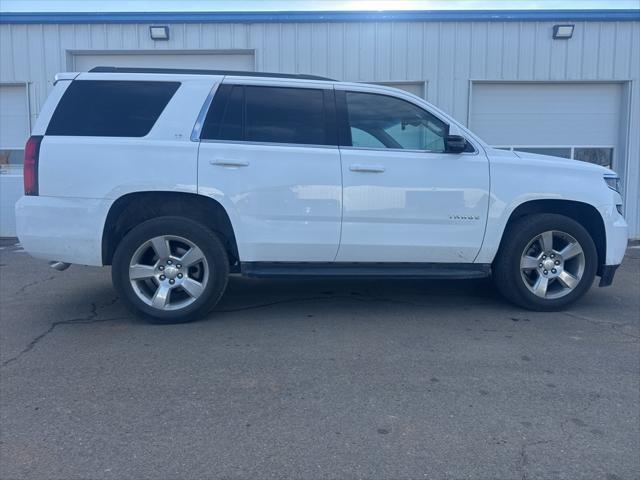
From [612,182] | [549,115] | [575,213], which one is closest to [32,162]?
[575,213]

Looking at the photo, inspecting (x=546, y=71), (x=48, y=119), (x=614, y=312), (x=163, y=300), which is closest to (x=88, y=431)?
(x=163, y=300)

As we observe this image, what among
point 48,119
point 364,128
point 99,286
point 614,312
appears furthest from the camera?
point 99,286

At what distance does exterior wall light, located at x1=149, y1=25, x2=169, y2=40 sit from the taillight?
6.20 m

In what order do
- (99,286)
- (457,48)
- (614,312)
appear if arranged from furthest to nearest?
1. (457,48)
2. (99,286)
3. (614,312)

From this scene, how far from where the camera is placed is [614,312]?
20.7ft

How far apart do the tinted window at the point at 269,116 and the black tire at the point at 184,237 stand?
87 cm

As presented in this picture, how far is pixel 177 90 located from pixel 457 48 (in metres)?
6.83

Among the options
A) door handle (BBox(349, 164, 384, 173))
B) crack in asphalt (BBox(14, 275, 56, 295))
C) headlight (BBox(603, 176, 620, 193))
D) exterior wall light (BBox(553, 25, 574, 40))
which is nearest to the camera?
door handle (BBox(349, 164, 384, 173))

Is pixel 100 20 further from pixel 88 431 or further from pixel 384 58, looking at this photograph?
pixel 88 431

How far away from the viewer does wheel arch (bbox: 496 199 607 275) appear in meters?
6.08

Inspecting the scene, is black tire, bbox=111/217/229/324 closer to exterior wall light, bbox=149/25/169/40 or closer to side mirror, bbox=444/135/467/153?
side mirror, bbox=444/135/467/153

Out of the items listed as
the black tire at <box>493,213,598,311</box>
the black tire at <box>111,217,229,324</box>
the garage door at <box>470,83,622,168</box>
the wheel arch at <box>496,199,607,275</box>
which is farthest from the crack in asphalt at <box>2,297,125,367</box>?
the garage door at <box>470,83,622,168</box>

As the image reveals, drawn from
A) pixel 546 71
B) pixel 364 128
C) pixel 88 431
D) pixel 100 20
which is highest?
pixel 100 20

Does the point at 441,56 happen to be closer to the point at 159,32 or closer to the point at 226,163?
the point at 159,32
